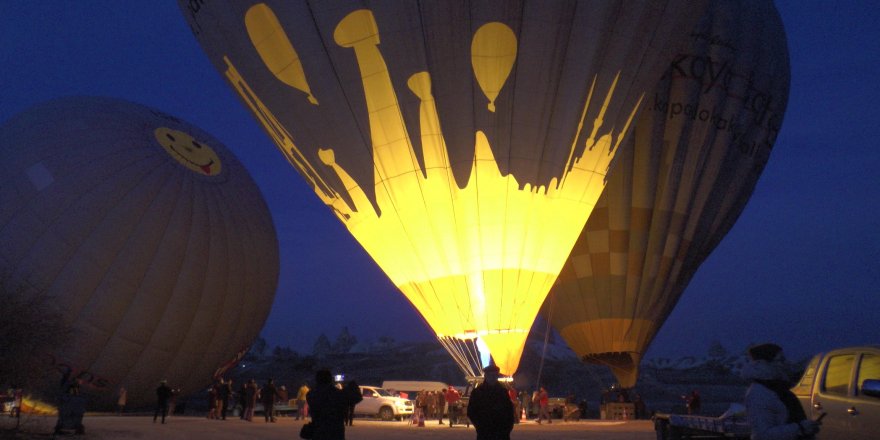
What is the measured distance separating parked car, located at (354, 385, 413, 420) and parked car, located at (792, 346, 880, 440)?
16347 mm

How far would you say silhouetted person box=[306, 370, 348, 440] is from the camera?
5758 mm

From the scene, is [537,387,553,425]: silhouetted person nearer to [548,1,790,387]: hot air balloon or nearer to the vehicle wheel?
[548,1,790,387]: hot air balloon

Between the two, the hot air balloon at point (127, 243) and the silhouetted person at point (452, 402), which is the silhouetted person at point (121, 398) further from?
the silhouetted person at point (452, 402)

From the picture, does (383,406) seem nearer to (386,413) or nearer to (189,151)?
(386,413)

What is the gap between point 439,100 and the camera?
14.5m

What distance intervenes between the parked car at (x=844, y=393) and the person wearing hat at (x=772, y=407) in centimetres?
161

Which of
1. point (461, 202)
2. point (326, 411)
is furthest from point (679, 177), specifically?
point (326, 411)

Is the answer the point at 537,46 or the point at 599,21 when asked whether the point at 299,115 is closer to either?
the point at 537,46

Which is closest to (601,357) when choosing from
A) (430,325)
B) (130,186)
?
(430,325)

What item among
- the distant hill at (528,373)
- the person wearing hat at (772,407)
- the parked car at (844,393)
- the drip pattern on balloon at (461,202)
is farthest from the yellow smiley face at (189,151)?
the distant hill at (528,373)

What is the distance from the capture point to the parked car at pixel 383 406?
2191 centimetres

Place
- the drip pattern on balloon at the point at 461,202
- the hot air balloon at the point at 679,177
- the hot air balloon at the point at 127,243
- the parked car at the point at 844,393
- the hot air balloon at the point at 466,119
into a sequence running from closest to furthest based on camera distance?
the parked car at the point at 844,393 → the hot air balloon at the point at 466,119 → the drip pattern on balloon at the point at 461,202 → the hot air balloon at the point at 127,243 → the hot air balloon at the point at 679,177

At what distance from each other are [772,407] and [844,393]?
263 cm

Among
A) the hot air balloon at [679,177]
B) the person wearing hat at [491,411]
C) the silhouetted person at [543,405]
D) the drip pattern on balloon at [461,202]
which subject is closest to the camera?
the person wearing hat at [491,411]
